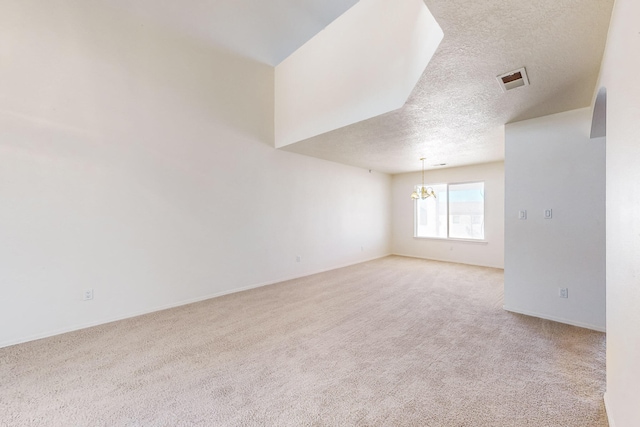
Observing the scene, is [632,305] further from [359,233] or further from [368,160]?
[359,233]

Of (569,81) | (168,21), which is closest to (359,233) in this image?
(569,81)

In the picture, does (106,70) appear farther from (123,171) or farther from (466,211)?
(466,211)

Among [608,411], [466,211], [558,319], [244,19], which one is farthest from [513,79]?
[466,211]

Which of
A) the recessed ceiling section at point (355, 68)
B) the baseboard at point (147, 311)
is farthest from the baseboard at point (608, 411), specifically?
the baseboard at point (147, 311)

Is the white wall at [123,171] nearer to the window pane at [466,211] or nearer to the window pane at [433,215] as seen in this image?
the window pane at [433,215]

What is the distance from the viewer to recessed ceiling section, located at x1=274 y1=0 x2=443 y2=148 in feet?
8.84

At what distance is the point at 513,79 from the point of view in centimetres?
232

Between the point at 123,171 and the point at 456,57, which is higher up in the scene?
the point at 456,57

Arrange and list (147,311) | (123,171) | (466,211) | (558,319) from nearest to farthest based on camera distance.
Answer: (558,319)
(123,171)
(147,311)
(466,211)

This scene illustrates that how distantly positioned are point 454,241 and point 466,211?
0.81 m

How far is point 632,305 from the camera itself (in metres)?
1.12

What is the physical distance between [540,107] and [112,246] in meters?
5.26

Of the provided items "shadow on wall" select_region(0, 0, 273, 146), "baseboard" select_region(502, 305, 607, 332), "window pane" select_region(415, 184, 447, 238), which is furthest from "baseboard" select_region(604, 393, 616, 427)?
"window pane" select_region(415, 184, 447, 238)

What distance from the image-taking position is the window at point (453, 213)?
6246 millimetres
